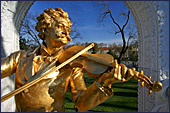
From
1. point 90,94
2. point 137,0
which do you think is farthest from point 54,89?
point 137,0

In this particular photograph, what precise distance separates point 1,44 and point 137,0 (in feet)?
7.11

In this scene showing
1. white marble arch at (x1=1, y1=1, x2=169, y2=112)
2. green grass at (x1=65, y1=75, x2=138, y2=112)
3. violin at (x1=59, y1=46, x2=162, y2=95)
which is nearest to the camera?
violin at (x1=59, y1=46, x2=162, y2=95)

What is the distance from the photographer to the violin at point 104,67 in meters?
0.59

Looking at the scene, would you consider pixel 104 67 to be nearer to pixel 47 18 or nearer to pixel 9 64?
pixel 47 18

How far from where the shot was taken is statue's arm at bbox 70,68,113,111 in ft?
2.17

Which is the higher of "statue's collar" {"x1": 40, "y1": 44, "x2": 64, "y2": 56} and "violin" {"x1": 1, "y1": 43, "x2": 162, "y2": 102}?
"statue's collar" {"x1": 40, "y1": 44, "x2": 64, "y2": 56}

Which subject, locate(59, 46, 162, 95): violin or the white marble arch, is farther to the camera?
the white marble arch

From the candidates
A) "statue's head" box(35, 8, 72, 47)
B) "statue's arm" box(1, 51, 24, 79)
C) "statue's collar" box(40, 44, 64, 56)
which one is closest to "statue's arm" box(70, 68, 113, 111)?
"statue's collar" box(40, 44, 64, 56)

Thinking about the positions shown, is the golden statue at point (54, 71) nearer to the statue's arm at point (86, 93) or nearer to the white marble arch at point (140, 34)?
the statue's arm at point (86, 93)

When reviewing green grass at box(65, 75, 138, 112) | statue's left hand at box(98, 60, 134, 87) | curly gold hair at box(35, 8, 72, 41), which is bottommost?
green grass at box(65, 75, 138, 112)

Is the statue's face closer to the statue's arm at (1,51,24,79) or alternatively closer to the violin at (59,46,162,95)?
the violin at (59,46,162,95)

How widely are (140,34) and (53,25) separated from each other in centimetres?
186

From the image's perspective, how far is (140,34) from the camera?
85.5 inches

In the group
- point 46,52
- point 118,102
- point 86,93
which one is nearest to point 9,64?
point 46,52
